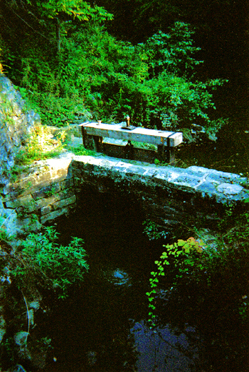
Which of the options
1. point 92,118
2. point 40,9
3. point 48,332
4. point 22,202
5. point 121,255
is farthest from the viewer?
point 92,118

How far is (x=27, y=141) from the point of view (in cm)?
612

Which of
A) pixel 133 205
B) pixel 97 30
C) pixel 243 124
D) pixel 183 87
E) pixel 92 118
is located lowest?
pixel 133 205

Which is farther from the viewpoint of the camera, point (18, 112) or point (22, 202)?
point (18, 112)

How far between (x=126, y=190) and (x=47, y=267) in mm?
2016

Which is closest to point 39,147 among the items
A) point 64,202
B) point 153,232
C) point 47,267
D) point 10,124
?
point 10,124

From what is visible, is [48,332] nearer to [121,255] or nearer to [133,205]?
[121,255]

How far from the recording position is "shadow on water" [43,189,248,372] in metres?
3.29

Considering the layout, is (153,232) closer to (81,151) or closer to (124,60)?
(81,151)

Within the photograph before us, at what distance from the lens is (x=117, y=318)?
3814 millimetres

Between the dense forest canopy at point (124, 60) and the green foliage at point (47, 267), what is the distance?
173 inches

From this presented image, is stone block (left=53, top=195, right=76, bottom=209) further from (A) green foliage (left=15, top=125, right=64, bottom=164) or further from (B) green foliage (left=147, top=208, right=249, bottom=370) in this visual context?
(B) green foliage (left=147, top=208, right=249, bottom=370)

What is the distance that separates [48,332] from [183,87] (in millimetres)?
7349

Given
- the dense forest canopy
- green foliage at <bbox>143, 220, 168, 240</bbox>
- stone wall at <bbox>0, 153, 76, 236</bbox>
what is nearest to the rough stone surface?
stone wall at <bbox>0, 153, 76, 236</bbox>

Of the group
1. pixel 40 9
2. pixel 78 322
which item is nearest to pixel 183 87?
pixel 40 9
